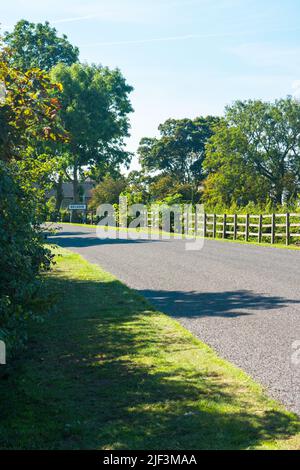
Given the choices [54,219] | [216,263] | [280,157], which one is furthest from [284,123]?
[54,219]

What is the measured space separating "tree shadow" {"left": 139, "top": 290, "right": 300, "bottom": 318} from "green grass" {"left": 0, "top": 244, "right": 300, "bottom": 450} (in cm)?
113

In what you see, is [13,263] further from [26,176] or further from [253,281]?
[253,281]

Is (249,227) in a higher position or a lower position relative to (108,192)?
lower

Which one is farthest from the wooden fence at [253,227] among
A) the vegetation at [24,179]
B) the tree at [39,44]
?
the tree at [39,44]

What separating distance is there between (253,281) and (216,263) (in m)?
4.45

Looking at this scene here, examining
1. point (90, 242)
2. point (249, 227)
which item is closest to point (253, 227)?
point (249, 227)

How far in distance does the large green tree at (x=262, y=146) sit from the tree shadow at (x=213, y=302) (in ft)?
196

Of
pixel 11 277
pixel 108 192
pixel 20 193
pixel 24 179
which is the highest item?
pixel 108 192

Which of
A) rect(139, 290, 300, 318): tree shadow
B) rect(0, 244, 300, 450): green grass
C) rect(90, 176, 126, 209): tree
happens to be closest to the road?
rect(139, 290, 300, 318): tree shadow

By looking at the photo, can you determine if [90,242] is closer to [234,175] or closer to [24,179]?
[24,179]

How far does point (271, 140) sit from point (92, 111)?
23.5m

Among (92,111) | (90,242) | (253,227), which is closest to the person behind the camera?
(90,242)

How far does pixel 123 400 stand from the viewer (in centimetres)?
561
